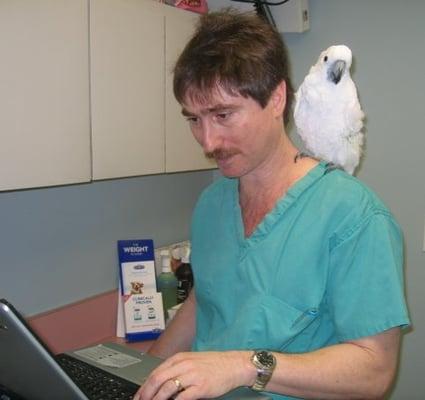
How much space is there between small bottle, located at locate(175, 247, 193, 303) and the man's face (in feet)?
2.99

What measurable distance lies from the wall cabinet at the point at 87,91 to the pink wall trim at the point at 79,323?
481mm

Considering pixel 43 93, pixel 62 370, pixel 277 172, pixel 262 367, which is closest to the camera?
pixel 62 370

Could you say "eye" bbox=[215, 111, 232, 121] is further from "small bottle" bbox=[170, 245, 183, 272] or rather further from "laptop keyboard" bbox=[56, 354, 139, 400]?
"small bottle" bbox=[170, 245, 183, 272]

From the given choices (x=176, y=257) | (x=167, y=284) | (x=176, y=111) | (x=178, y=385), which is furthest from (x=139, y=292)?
(x=178, y=385)

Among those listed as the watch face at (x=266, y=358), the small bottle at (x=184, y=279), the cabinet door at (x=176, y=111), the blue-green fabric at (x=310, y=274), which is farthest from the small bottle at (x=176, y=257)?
the watch face at (x=266, y=358)

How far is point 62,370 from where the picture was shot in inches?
21.9

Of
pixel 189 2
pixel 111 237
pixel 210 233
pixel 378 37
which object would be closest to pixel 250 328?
pixel 210 233

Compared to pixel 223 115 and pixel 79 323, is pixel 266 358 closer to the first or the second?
pixel 223 115

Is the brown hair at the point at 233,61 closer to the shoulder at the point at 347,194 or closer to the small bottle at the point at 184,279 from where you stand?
the shoulder at the point at 347,194

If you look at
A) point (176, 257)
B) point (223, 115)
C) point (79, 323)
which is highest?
point (223, 115)

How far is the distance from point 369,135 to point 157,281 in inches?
34.4

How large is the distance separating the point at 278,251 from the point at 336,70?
53 cm

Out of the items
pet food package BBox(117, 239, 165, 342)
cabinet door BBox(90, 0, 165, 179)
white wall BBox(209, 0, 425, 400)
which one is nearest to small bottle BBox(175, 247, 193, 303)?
pet food package BBox(117, 239, 165, 342)

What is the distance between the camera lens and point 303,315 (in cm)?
82
